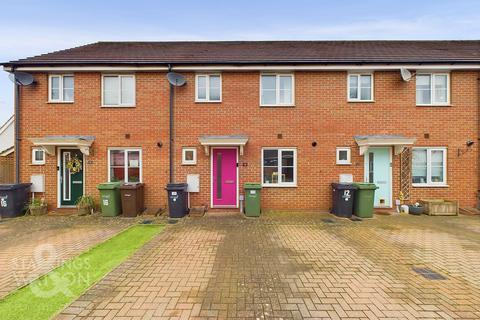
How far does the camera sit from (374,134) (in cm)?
944

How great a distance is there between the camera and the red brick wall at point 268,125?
30.7 ft

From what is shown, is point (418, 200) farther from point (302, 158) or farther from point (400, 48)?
point (400, 48)

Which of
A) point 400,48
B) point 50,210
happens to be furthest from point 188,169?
point 400,48

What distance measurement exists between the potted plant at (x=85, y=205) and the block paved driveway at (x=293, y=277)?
4061 mm

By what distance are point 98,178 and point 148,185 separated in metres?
1.99

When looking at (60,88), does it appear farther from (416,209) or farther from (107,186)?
(416,209)

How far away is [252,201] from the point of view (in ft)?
27.8

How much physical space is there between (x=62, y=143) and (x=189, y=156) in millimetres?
4620

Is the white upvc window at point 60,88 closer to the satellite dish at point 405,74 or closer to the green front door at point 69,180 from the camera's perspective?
the green front door at point 69,180

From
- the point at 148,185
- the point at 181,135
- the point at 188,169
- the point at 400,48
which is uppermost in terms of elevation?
the point at 400,48

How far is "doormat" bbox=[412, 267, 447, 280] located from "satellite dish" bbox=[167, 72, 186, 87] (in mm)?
8953

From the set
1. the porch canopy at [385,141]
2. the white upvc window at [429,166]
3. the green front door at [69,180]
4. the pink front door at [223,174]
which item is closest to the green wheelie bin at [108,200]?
the green front door at [69,180]

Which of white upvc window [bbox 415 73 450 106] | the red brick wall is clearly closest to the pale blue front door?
the red brick wall

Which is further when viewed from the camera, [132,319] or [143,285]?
[143,285]
